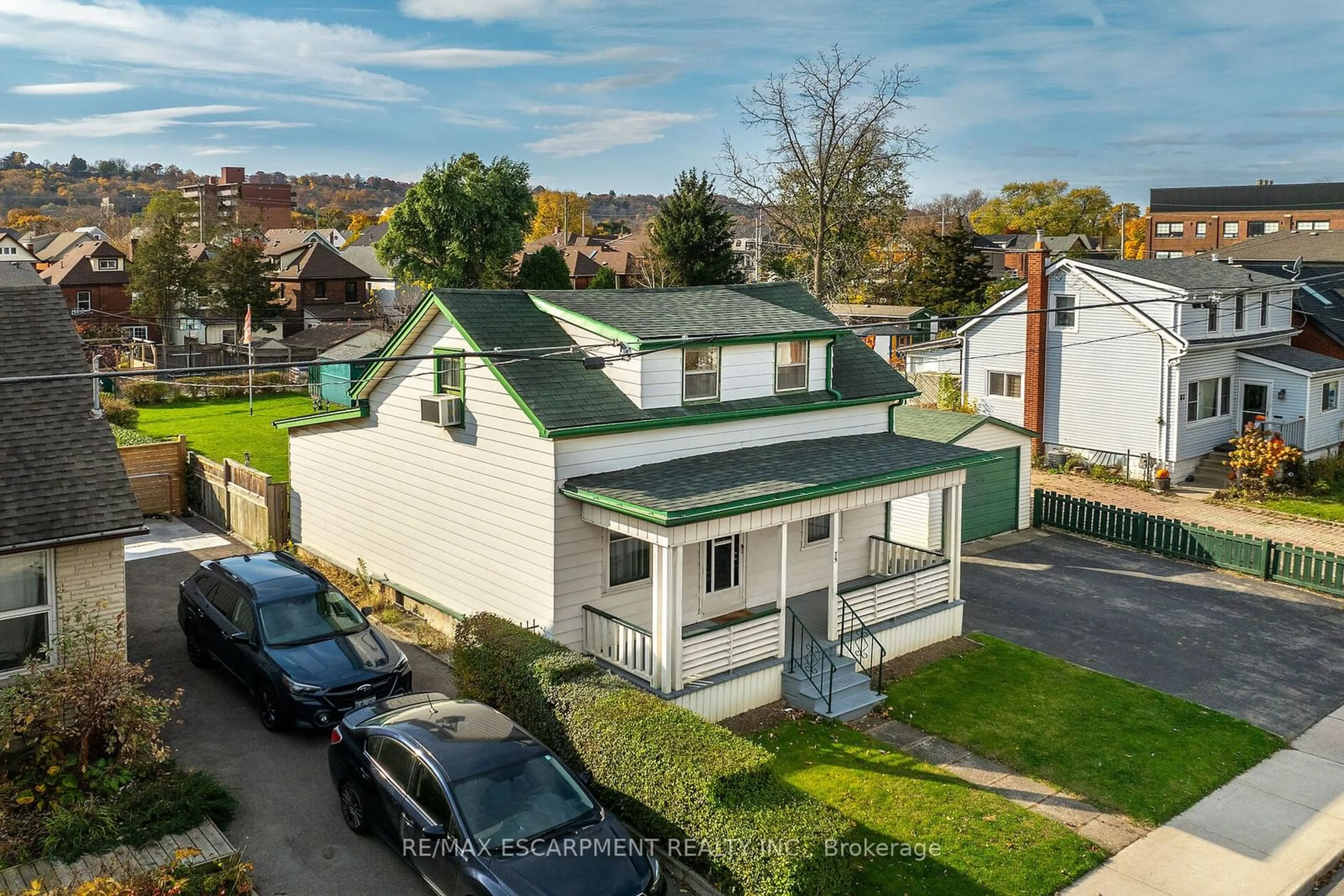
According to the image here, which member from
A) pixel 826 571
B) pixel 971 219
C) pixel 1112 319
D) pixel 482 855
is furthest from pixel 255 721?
pixel 971 219

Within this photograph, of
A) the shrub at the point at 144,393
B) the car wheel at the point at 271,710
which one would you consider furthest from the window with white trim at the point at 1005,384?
the shrub at the point at 144,393

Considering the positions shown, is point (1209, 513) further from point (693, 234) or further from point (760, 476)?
point (693, 234)

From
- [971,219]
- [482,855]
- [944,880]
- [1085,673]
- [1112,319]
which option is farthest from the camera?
[971,219]

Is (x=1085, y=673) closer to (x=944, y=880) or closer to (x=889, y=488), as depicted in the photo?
(x=889, y=488)

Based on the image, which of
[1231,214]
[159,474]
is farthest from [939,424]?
[1231,214]

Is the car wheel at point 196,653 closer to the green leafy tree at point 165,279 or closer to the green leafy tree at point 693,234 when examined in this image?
the green leafy tree at point 693,234

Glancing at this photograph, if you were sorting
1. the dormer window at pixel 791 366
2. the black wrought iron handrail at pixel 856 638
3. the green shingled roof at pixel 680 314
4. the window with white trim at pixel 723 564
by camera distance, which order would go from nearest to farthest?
the black wrought iron handrail at pixel 856 638 < the green shingled roof at pixel 680 314 < the window with white trim at pixel 723 564 < the dormer window at pixel 791 366

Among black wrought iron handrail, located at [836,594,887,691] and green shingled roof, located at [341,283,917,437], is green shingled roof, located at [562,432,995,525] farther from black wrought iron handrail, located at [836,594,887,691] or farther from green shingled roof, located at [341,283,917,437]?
black wrought iron handrail, located at [836,594,887,691]
